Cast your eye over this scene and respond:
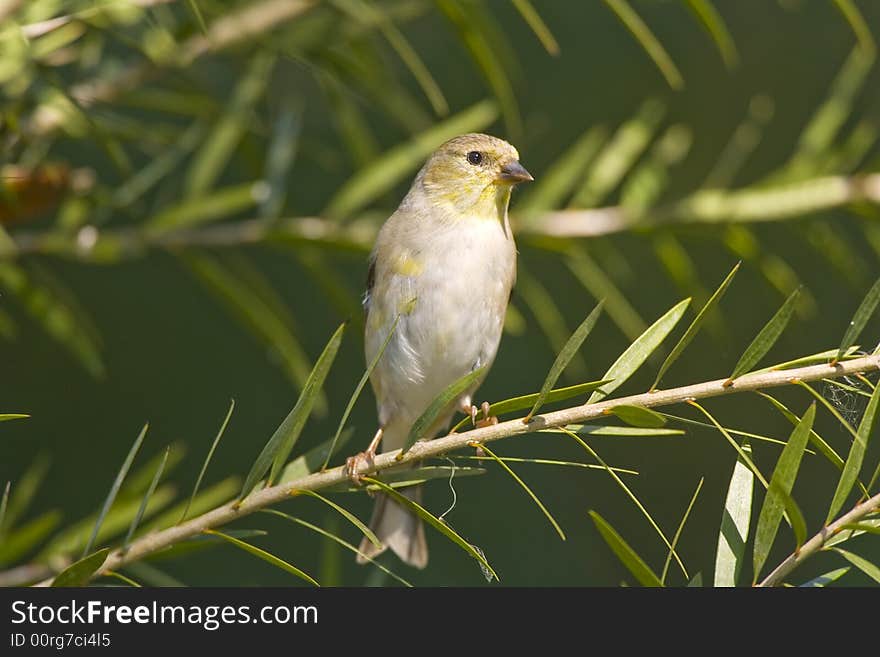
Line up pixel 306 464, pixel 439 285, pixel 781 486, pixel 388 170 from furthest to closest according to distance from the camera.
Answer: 1. pixel 439 285
2. pixel 388 170
3. pixel 306 464
4. pixel 781 486

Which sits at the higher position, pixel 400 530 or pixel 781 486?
pixel 400 530

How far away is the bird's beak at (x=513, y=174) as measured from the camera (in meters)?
1.90

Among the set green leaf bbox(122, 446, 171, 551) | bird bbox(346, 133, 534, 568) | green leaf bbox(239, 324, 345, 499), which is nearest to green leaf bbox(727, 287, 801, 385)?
green leaf bbox(239, 324, 345, 499)

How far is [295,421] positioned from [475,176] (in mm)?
1232

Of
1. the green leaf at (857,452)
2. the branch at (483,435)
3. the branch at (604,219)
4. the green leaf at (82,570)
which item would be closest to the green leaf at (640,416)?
the branch at (483,435)

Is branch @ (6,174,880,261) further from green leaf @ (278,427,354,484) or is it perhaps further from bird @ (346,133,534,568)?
green leaf @ (278,427,354,484)

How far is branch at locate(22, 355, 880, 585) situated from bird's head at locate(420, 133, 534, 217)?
1.11 metres

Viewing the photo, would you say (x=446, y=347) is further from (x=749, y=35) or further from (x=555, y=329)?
(x=749, y=35)

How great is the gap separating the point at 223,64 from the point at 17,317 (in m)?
0.96

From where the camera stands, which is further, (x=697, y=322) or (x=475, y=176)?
(x=475, y=176)

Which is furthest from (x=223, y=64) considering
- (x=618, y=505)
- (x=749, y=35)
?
(x=749, y=35)

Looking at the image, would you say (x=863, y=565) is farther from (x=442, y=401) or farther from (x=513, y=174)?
(x=513, y=174)

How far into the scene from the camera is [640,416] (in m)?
0.75

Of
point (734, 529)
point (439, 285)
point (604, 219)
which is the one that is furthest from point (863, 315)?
point (439, 285)
